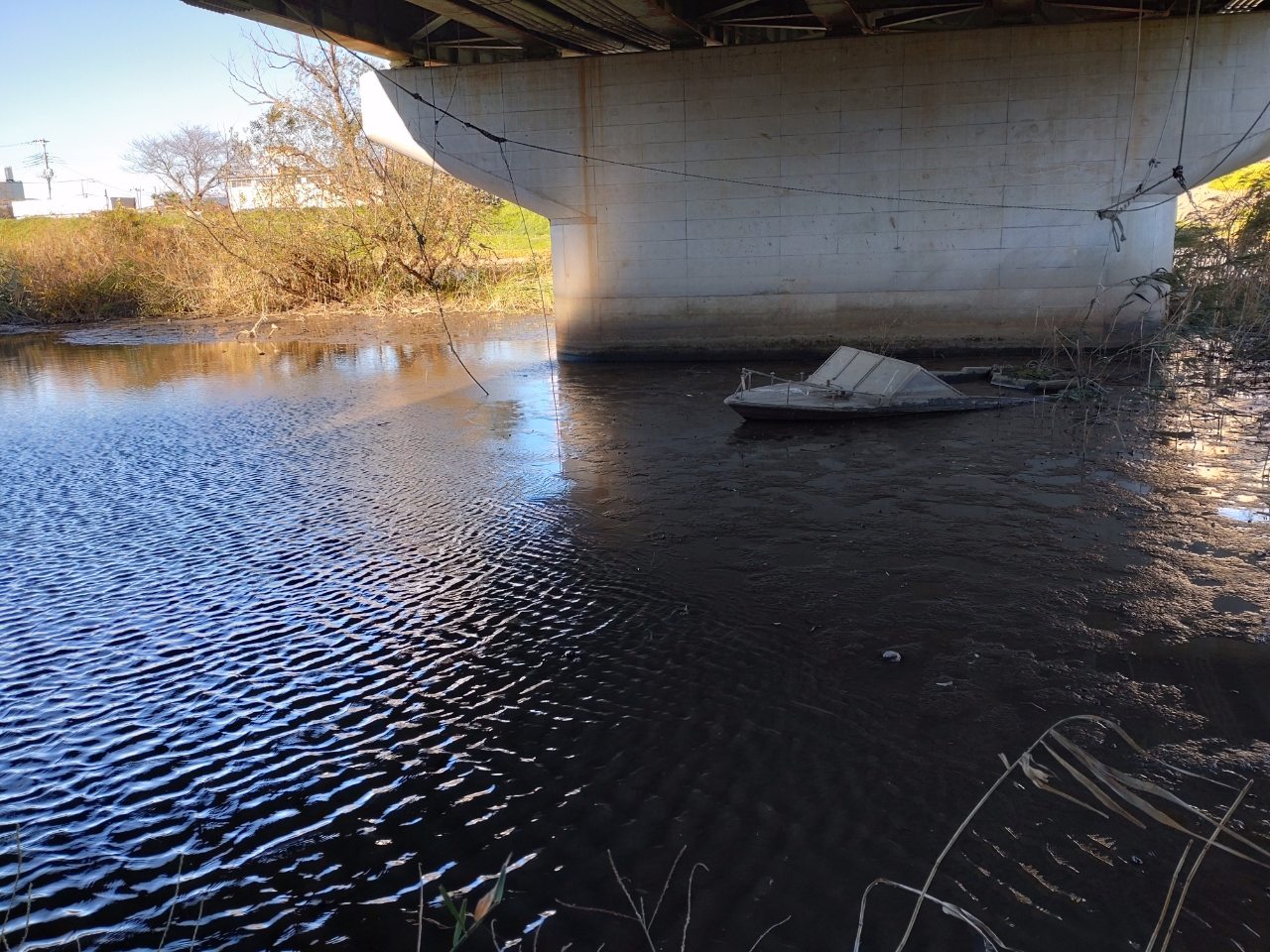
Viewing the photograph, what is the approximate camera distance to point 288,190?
26.7 m

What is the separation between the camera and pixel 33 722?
5.01 metres

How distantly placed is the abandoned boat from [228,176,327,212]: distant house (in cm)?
1975

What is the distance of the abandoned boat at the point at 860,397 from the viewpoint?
36.6 ft

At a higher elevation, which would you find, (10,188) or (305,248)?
(10,188)

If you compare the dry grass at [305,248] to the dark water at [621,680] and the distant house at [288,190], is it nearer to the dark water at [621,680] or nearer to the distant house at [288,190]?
the distant house at [288,190]

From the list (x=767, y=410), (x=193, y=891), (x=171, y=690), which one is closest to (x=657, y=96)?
(x=767, y=410)

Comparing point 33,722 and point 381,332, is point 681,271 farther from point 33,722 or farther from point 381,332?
point 33,722

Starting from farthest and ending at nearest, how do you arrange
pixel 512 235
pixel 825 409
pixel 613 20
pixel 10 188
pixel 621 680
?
pixel 10 188
pixel 512 235
pixel 613 20
pixel 825 409
pixel 621 680

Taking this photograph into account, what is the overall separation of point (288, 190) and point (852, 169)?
17869 mm

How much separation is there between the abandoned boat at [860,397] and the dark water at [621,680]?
96cm

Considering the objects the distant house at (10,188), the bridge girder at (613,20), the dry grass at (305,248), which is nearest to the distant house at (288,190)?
the dry grass at (305,248)

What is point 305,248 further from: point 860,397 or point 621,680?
point 621,680

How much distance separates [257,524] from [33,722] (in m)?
3.27

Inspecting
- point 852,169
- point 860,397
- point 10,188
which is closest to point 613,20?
point 852,169
